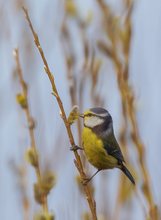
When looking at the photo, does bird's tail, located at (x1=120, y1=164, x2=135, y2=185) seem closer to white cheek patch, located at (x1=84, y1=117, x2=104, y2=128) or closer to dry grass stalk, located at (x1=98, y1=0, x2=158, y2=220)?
dry grass stalk, located at (x1=98, y1=0, x2=158, y2=220)

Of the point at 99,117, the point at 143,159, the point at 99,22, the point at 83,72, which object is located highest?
the point at 99,22

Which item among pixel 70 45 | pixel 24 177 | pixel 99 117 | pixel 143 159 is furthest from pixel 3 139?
pixel 143 159

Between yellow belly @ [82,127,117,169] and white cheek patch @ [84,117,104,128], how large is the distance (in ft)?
0.11

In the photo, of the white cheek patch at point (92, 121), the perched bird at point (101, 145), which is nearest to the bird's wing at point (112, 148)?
the perched bird at point (101, 145)

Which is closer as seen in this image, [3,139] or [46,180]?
[46,180]

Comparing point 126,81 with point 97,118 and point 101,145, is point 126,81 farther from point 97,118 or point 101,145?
point 101,145

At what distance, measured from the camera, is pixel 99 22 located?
2.74 meters

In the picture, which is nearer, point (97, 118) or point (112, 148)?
point (97, 118)

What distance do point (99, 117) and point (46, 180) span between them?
1.36 feet

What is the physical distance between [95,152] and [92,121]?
0.15 meters

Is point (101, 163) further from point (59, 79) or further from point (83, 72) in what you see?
point (59, 79)

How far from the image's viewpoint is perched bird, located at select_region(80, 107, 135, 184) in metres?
2.18

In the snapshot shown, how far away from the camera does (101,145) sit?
7.27ft

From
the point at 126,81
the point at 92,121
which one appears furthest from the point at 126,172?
the point at 126,81
